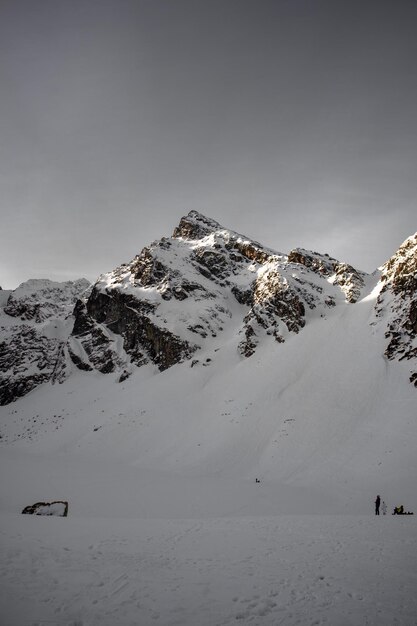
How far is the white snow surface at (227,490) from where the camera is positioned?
773 cm

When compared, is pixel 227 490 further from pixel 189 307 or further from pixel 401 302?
pixel 189 307

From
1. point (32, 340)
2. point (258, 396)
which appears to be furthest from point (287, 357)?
point (32, 340)

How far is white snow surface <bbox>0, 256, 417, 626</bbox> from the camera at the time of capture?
7.73 metres

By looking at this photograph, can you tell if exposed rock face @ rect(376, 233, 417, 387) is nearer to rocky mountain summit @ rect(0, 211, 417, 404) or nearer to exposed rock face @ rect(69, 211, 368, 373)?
rocky mountain summit @ rect(0, 211, 417, 404)

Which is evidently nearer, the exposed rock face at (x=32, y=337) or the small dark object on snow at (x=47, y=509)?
the small dark object on snow at (x=47, y=509)

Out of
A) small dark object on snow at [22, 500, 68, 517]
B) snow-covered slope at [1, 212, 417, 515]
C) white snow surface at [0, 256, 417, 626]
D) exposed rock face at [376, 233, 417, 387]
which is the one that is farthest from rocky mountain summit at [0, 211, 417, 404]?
small dark object on snow at [22, 500, 68, 517]

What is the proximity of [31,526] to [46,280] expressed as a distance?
145 m

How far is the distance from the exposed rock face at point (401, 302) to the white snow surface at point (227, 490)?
6.80 ft

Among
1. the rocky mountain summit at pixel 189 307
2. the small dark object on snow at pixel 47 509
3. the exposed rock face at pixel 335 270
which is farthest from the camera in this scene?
the exposed rock face at pixel 335 270

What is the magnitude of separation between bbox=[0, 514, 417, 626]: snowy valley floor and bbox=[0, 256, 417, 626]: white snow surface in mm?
53

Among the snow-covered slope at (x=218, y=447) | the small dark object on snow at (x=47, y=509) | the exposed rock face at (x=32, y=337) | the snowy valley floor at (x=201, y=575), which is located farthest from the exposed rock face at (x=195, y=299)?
the snowy valley floor at (x=201, y=575)

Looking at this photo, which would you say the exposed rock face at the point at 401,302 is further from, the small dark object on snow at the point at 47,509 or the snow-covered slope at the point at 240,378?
the small dark object on snow at the point at 47,509

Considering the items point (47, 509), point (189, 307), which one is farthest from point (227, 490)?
point (189, 307)

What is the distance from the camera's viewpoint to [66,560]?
9.62 meters
